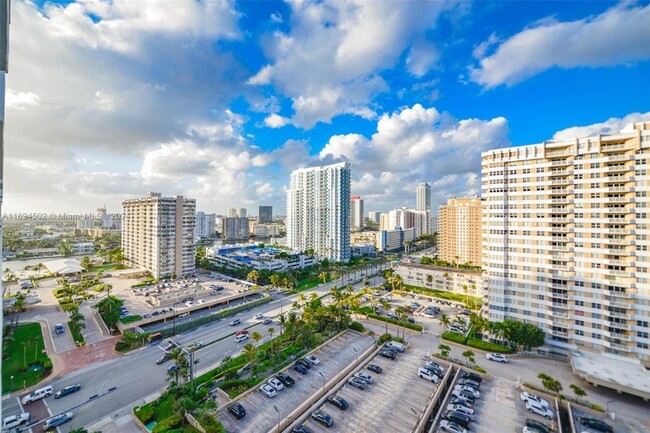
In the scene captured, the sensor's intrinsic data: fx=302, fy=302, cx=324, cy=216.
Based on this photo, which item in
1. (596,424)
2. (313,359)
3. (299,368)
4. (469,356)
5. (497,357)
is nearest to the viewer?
(596,424)

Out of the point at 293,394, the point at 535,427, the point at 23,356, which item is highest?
the point at 23,356

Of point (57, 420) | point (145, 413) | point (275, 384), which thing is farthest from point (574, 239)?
point (57, 420)

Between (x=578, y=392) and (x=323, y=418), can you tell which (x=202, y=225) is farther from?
(x=578, y=392)

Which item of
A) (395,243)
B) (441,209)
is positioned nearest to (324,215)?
(441,209)

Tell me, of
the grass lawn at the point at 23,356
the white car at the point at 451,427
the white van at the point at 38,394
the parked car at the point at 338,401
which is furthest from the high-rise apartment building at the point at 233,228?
the white car at the point at 451,427

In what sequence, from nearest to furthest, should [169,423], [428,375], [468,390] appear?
[169,423], [468,390], [428,375]

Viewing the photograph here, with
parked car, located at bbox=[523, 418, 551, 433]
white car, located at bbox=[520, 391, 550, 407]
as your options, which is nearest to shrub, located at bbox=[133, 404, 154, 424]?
parked car, located at bbox=[523, 418, 551, 433]

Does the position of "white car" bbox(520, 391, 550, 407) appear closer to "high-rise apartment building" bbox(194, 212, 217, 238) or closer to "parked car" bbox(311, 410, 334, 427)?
"parked car" bbox(311, 410, 334, 427)
